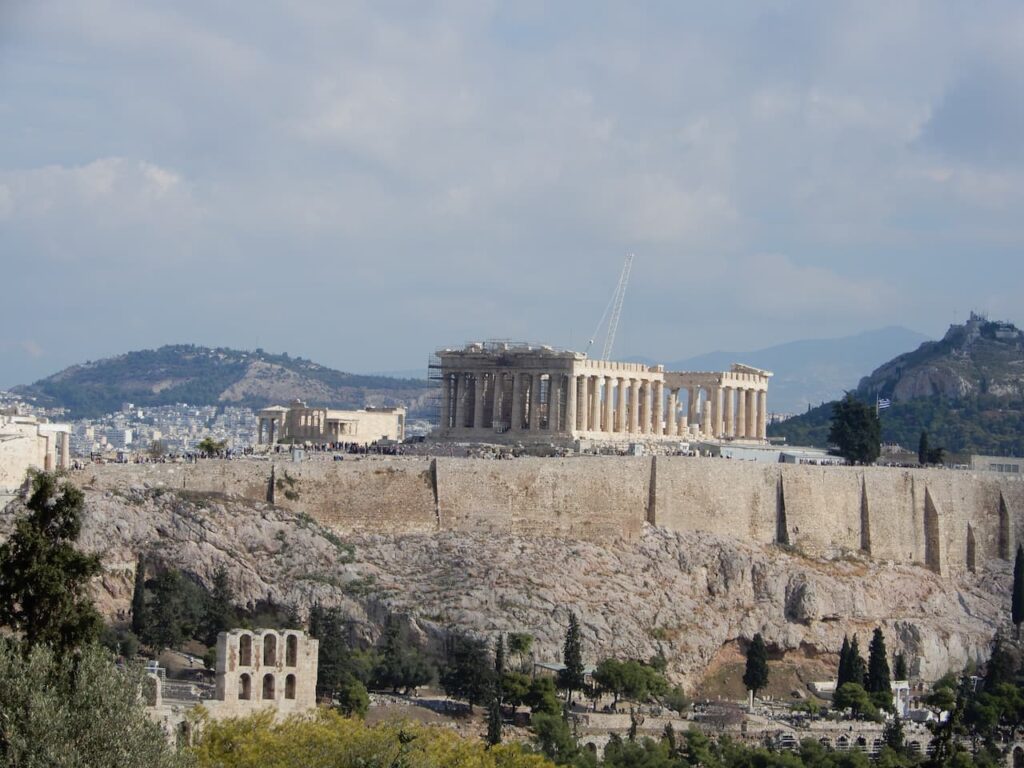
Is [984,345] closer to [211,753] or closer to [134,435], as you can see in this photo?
[134,435]

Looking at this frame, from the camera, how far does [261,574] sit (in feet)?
239

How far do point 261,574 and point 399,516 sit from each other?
24.1ft

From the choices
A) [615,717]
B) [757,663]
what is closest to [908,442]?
[757,663]

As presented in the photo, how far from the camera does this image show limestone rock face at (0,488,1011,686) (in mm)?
72125

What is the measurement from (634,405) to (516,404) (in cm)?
640

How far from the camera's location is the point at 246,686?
55094 mm

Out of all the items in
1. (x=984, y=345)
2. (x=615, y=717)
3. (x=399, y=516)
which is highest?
(x=984, y=345)

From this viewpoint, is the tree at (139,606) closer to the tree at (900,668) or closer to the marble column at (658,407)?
the tree at (900,668)

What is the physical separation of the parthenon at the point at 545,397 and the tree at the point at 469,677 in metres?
18.4

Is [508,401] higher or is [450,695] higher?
[508,401]

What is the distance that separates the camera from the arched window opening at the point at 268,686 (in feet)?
183

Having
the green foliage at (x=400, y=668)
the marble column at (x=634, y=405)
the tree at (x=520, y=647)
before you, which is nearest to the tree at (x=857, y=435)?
the marble column at (x=634, y=405)

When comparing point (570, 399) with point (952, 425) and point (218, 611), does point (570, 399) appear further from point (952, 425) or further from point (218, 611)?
point (952, 425)

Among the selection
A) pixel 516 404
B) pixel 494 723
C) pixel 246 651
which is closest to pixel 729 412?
pixel 516 404
